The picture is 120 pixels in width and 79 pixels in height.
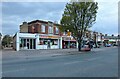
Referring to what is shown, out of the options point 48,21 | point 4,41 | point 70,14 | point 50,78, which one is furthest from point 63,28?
point 4,41

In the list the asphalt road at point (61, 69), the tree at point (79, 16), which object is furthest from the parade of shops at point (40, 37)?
the asphalt road at point (61, 69)

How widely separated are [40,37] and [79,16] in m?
15.2

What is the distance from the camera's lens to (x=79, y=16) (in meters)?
40.7

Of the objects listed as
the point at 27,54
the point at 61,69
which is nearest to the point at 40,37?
the point at 27,54

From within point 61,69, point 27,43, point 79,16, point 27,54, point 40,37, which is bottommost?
point 27,54

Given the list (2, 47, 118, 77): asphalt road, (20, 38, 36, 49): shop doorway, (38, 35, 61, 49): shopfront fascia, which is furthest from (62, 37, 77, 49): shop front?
(2, 47, 118, 77): asphalt road

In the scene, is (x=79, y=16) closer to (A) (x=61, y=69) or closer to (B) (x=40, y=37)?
(B) (x=40, y=37)

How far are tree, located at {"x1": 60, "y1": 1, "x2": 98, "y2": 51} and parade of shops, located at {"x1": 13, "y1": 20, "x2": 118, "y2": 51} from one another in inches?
322

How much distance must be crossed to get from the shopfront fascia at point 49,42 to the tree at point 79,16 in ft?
42.1

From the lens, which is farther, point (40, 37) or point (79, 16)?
point (40, 37)

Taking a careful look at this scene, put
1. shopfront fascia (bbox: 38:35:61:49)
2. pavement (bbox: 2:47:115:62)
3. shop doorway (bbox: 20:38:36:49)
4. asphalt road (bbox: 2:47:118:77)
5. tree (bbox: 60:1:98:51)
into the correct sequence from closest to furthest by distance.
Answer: asphalt road (bbox: 2:47:118:77) → pavement (bbox: 2:47:115:62) → tree (bbox: 60:1:98:51) → shop doorway (bbox: 20:38:36:49) → shopfront fascia (bbox: 38:35:61:49)

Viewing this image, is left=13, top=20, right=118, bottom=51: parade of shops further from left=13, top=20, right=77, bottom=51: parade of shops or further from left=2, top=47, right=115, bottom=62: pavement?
left=2, top=47, right=115, bottom=62: pavement

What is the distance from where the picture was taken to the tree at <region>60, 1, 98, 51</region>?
4028 cm

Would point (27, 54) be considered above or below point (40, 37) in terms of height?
below
